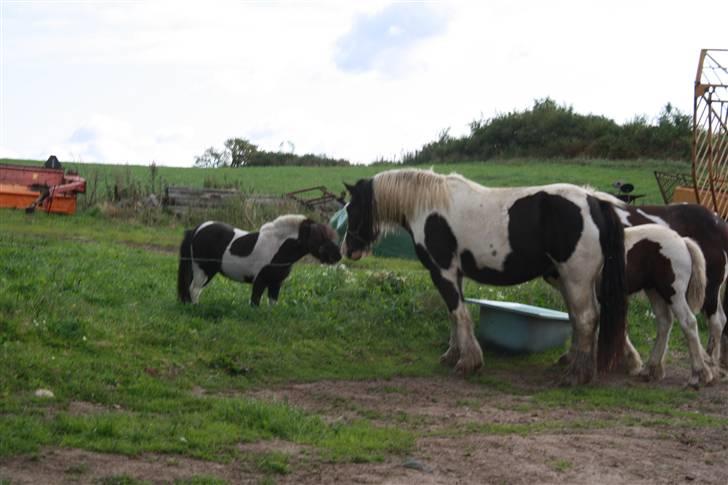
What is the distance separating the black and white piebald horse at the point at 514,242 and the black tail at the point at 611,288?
1 cm

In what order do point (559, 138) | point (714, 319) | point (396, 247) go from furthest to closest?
1. point (559, 138)
2. point (396, 247)
3. point (714, 319)

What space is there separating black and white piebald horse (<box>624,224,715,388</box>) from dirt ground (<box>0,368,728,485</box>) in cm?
64

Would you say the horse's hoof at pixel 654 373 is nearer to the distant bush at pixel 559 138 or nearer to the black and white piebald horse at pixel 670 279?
the black and white piebald horse at pixel 670 279

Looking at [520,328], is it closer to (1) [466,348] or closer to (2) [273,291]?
(1) [466,348]

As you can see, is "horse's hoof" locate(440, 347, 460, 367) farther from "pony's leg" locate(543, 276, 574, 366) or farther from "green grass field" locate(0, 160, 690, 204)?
"green grass field" locate(0, 160, 690, 204)

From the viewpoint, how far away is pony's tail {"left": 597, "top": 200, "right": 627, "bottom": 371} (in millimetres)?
10211

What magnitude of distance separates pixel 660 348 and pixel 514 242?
2.09 m

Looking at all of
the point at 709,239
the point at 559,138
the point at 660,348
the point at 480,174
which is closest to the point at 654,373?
the point at 660,348

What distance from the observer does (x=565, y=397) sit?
32.1 ft

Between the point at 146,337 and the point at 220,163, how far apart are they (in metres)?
48.9

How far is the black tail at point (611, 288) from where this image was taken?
10.2 m

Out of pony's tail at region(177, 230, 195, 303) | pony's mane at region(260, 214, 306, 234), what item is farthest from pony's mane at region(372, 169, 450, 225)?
pony's tail at region(177, 230, 195, 303)

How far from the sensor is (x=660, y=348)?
11.0 meters

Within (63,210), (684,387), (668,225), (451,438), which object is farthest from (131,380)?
(63,210)
